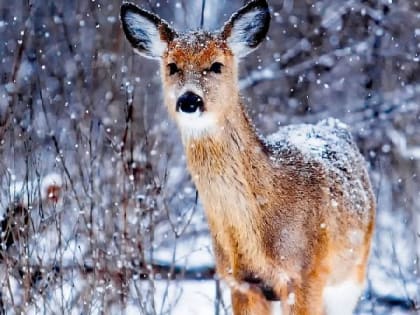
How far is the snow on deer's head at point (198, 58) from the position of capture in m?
5.62

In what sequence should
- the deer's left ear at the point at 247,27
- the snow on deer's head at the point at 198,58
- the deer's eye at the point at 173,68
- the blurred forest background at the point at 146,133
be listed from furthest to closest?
the blurred forest background at the point at 146,133 < the deer's left ear at the point at 247,27 < the deer's eye at the point at 173,68 < the snow on deer's head at the point at 198,58

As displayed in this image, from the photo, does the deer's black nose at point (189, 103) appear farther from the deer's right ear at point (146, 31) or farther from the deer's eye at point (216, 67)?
the deer's right ear at point (146, 31)

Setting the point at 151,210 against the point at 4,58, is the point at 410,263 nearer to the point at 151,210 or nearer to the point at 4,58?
the point at 151,210

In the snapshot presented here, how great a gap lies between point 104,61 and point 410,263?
3506 mm

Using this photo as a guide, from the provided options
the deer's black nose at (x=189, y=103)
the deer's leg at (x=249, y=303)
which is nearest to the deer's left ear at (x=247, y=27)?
the deer's black nose at (x=189, y=103)

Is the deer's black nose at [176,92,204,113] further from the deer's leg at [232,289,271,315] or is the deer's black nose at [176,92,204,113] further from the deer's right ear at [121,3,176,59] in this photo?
the deer's leg at [232,289,271,315]

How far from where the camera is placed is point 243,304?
6.05 m

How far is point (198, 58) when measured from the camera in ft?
19.1

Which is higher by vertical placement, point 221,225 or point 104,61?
point 104,61

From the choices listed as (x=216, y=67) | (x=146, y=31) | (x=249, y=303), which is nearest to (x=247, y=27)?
(x=216, y=67)

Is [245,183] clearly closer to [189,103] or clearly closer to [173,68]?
[189,103]

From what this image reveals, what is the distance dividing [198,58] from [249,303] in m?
1.42

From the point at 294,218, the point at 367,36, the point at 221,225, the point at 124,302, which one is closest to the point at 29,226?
the point at 124,302

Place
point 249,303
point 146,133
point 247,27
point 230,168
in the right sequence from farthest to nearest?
point 146,133
point 247,27
point 249,303
point 230,168
